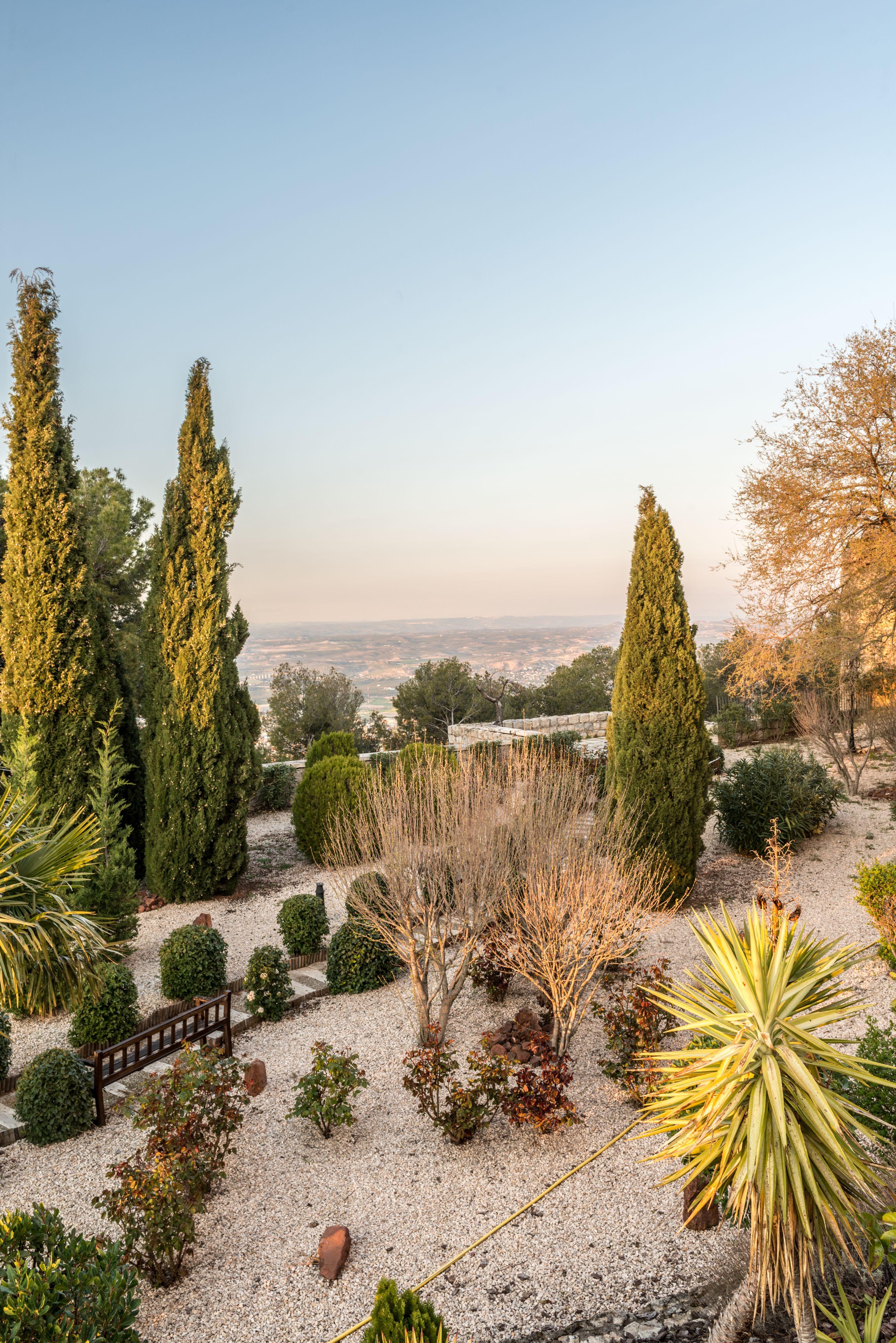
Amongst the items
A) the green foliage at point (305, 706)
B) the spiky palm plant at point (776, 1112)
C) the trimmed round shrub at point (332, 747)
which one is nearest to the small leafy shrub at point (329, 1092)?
the spiky palm plant at point (776, 1112)

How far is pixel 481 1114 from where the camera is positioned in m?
5.16

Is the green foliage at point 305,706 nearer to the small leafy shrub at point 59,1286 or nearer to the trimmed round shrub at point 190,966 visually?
the trimmed round shrub at point 190,966

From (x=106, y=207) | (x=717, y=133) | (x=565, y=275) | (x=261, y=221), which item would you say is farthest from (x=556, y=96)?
(x=106, y=207)

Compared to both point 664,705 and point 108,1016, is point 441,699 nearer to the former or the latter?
point 664,705

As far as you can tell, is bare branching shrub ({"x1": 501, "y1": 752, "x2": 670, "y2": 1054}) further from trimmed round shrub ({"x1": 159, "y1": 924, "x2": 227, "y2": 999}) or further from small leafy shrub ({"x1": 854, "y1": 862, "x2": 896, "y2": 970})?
trimmed round shrub ({"x1": 159, "y1": 924, "x2": 227, "y2": 999})

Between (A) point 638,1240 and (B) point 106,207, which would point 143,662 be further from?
(A) point 638,1240

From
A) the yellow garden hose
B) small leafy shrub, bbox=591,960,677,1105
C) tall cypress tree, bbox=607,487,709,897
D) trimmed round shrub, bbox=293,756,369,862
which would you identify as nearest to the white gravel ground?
the yellow garden hose

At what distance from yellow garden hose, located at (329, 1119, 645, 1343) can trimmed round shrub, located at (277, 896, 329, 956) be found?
4261mm

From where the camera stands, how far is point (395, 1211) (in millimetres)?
4531

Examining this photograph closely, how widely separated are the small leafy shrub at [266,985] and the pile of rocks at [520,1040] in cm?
221

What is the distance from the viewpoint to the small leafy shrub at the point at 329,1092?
518 centimetres

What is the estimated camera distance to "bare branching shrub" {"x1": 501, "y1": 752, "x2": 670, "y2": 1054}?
588cm

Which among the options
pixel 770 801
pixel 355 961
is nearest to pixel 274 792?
pixel 355 961

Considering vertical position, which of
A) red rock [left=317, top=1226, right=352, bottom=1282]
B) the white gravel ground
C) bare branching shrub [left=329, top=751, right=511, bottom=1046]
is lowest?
the white gravel ground
